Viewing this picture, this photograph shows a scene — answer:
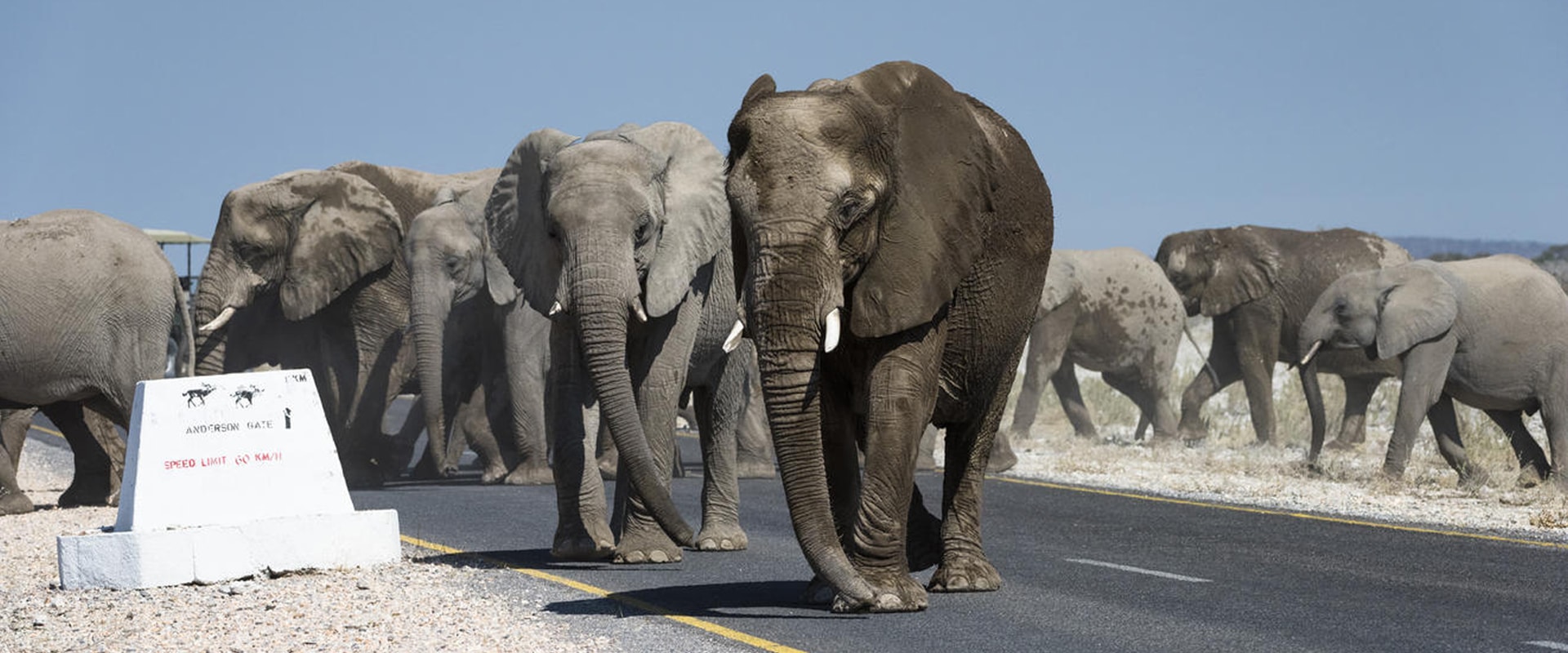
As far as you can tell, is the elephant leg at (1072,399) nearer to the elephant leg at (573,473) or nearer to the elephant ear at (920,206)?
the elephant leg at (573,473)

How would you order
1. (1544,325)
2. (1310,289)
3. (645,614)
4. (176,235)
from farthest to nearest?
1. (176,235)
2. (1310,289)
3. (1544,325)
4. (645,614)

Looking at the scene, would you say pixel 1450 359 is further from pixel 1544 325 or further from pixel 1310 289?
pixel 1310 289

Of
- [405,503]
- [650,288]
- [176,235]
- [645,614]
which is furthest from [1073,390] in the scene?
[176,235]

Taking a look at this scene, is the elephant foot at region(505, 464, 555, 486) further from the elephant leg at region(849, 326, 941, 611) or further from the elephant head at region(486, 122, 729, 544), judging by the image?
the elephant leg at region(849, 326, 941, 611)

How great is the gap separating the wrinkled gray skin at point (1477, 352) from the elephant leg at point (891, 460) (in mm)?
11038

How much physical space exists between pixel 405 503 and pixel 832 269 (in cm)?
861

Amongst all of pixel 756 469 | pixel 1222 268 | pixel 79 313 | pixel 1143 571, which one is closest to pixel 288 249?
pixel 79 313

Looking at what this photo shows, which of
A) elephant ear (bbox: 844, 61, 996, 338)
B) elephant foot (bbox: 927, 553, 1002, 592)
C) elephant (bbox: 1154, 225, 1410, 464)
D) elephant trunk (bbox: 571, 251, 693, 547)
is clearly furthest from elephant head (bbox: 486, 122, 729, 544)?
elephant (bbox: 1154, 225, 1410, 464)

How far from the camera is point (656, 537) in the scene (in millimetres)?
11594

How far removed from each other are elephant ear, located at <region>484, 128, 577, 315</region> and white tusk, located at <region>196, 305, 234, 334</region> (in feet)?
22.4

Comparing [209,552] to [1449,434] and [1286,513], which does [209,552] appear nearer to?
[1286,513]

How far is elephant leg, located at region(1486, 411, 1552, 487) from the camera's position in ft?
62.7

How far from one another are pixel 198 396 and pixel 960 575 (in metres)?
4.39

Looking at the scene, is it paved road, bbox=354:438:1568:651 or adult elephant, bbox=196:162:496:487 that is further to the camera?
adult elephant, bbox=196:162:496:487
